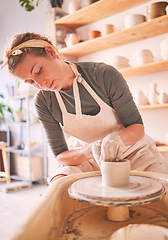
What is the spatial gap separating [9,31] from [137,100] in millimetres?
3234

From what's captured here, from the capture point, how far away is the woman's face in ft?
3.77

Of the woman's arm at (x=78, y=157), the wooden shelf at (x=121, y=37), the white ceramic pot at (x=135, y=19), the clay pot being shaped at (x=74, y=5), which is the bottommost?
the woman's arm at (x=78, y=157)

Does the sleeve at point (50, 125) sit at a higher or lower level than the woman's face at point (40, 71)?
lower

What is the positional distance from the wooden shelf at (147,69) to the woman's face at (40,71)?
1526 millimetres

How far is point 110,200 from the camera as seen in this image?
0.69m

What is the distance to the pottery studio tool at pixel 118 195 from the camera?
26.7 inches

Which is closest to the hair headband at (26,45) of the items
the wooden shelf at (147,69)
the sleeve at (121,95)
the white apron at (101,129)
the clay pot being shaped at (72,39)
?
the white apron at (101,129)

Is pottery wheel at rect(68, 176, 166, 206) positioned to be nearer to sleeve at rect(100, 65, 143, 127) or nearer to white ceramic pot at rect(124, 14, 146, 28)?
sleeve at rect(100, 65, 143, 127)

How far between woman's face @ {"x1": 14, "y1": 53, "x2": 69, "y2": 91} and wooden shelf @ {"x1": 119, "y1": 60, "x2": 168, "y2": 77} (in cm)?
153

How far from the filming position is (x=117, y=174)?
31.1 inches

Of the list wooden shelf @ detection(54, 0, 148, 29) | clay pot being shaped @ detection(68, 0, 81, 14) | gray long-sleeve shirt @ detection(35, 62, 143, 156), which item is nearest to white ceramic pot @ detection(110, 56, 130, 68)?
wooden shelf @ detection(54, 0, 148, 29)

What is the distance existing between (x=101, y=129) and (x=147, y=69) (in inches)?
58.7

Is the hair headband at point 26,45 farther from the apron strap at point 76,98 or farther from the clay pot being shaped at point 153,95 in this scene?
the clay pot being shaped at point 153,95

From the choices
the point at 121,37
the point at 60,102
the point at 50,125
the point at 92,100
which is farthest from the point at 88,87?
the point at 121,37
